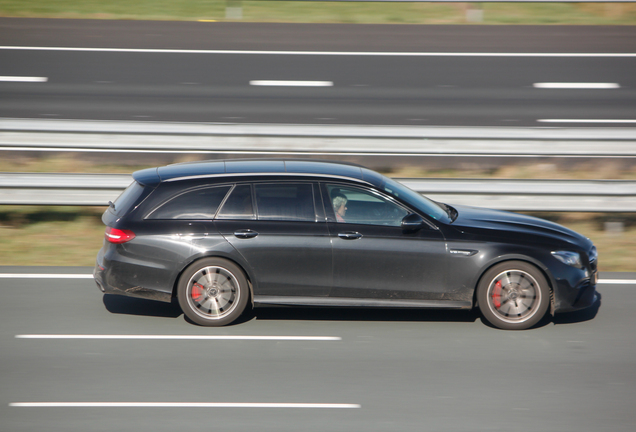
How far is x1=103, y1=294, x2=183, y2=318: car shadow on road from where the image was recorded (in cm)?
732

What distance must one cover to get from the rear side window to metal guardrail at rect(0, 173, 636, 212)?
228 cm

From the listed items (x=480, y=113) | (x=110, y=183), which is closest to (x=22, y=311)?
(x=110, y=183)

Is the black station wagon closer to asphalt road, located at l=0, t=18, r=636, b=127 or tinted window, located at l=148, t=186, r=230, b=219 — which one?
tinted window, located at l=148, t=186, r=230, b=219

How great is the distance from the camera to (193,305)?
22.5 ft

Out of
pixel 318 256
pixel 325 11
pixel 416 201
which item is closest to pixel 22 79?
pixel 325 11

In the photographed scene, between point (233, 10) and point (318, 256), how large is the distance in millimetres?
14969

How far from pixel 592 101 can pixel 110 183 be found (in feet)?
35.4

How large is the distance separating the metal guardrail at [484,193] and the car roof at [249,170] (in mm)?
2171

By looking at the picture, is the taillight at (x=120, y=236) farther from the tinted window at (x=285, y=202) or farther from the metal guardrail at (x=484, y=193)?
the metal guardrail at (x=484, y=193)

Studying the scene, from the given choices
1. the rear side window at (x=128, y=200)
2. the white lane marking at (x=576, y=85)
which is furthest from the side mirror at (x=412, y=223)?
the white lane marking at (x=576, y=85)

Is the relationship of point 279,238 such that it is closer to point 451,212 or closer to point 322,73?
point 451,212

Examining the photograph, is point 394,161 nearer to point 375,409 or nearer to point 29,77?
point 375,409

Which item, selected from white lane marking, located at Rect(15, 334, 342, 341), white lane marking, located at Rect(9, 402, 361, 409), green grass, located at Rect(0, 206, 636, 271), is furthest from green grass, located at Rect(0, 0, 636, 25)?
white lane marking, located at Rect(9, 402, 361, 409)

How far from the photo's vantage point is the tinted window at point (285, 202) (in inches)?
272
